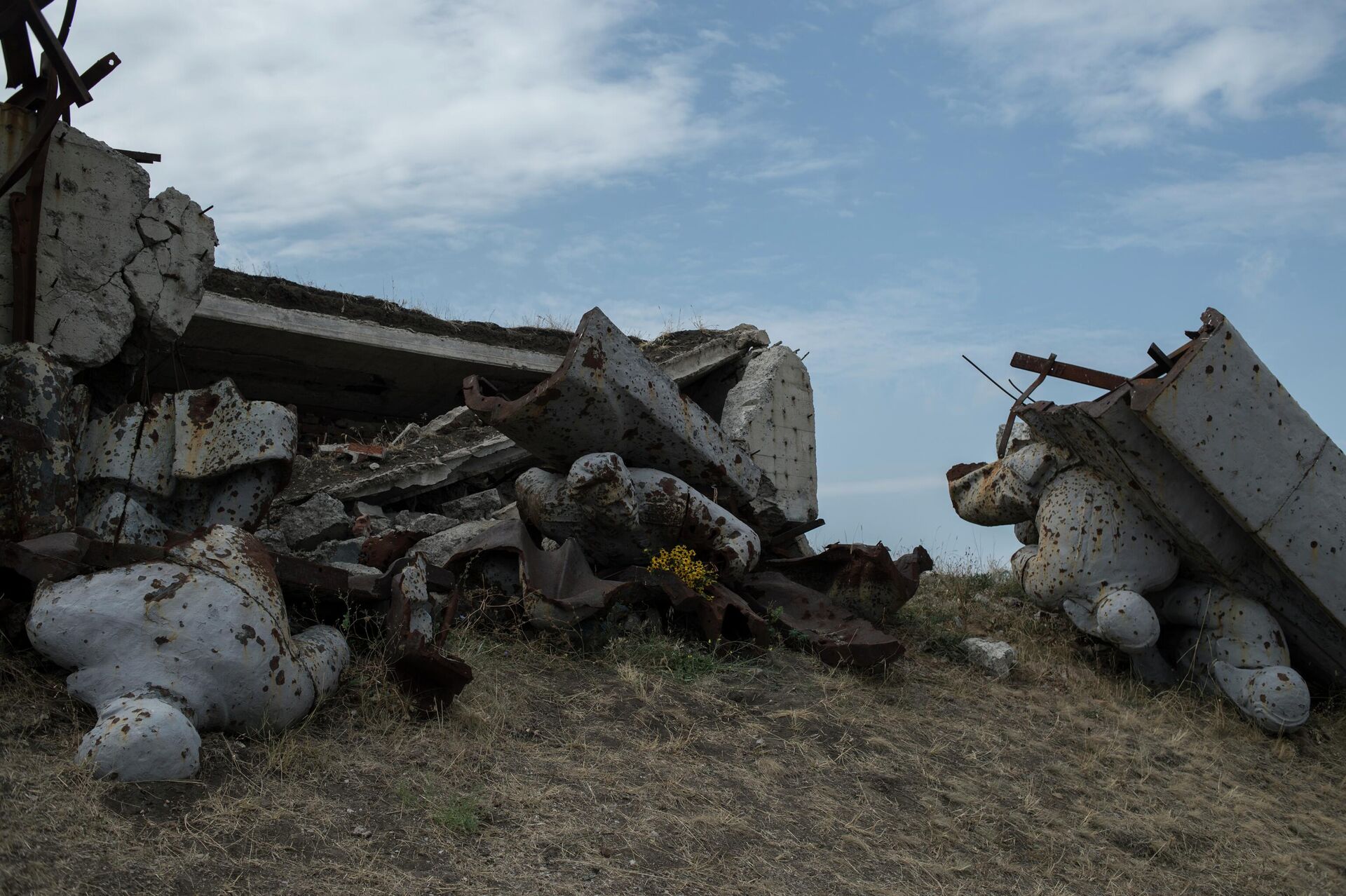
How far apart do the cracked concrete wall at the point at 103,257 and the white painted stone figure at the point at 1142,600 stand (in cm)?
556

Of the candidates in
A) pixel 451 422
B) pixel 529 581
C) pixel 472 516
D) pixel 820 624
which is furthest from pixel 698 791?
pixel 451 422

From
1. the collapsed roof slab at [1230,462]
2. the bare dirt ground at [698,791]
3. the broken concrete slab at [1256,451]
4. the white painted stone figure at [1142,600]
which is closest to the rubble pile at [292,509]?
the bare dirt ground at [698,791]

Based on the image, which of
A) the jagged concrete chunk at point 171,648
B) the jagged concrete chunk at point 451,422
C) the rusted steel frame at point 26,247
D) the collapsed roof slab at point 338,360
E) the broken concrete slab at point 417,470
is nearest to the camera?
the jagged concrete chunk at point 171,648

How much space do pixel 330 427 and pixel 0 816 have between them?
7.20m

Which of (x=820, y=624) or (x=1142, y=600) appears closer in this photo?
(x=820, y=624)

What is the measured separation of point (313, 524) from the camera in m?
8.15

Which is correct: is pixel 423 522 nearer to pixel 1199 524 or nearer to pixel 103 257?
pixel 103 257

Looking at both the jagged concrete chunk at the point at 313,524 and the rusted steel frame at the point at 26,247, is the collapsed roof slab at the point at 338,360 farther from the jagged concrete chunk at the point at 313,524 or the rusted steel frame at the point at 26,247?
the rusted steel frame at the point at 26,247

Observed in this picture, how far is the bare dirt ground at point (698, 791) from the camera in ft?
12.3

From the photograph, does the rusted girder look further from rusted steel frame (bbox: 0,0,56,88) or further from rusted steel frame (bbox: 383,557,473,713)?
rusted steel frame (bbox: 0,0,56,88)

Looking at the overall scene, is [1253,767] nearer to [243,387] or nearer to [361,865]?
[361,865]

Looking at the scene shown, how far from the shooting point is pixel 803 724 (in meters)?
5.83

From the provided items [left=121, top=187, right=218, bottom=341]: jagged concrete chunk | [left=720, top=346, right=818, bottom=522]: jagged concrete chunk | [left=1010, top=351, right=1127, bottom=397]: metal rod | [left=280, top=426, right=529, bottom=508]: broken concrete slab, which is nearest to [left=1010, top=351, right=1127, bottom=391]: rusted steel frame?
[left=1010, top=351, right=1127, bottom=397]: metal rod

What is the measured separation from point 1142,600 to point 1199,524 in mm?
597
